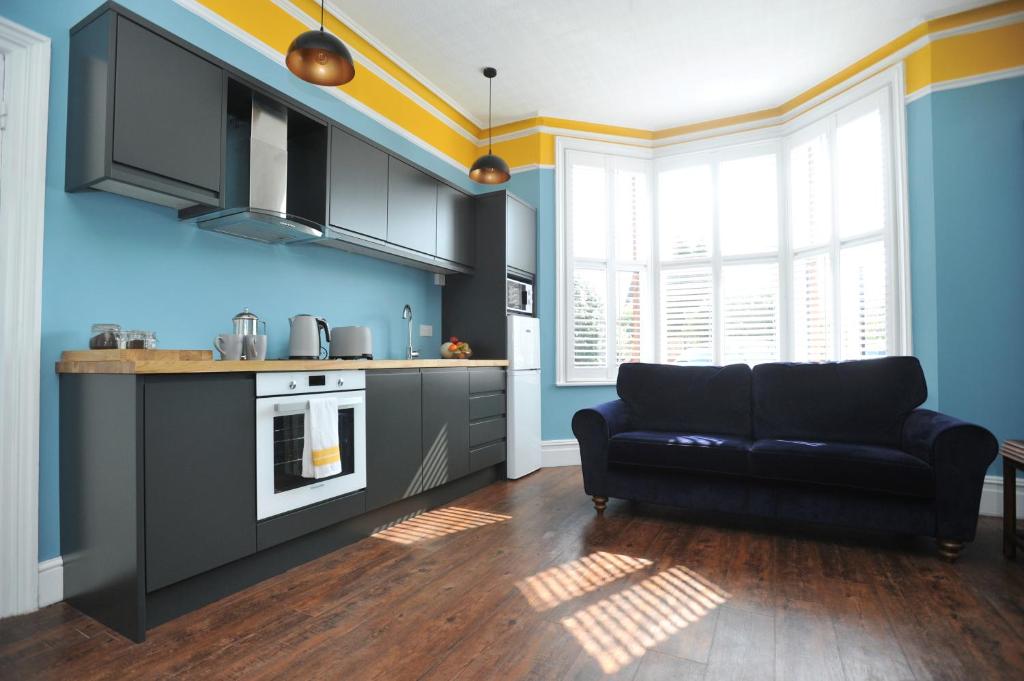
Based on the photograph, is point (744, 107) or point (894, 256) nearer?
point (894, 256)

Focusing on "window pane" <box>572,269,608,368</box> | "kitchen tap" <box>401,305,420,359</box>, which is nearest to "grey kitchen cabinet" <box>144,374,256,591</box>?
"kitchen tap" <box>401,305,420,359</box>

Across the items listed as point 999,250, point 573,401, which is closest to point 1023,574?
point 999,250

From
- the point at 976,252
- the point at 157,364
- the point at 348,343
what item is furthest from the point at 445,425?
the point at 976,252

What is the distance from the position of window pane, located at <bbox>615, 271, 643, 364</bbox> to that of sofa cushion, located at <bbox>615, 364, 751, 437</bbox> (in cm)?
126

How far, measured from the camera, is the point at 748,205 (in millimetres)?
4918

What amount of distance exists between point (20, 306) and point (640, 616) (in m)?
2.63

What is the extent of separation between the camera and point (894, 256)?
3793 millimetres

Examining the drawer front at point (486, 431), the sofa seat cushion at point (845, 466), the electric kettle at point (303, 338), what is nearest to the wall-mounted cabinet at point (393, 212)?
the electric kettle at point (303, 338)

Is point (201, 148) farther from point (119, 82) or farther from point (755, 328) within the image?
point (755, 328)

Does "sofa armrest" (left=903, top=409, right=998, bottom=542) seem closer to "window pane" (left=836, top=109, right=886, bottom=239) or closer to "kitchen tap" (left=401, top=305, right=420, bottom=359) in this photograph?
"window pane" (left=836, top=109, right=886, bottom=239)

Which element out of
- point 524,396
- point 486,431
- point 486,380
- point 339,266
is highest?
point 339,266

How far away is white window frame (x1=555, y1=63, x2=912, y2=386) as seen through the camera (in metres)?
3.75

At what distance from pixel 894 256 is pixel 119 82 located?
4610 mm

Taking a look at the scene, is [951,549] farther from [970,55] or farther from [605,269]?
[605,269]
